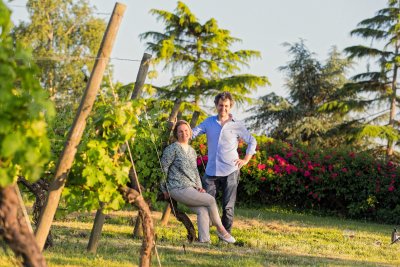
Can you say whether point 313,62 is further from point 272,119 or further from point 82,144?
point 82,144

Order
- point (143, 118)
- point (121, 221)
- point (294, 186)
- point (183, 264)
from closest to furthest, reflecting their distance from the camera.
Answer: point (183, 264), point (143, 118), point (121, 221), point (294, 186)

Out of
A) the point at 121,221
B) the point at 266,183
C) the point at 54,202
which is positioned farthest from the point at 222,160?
the point at 266,183

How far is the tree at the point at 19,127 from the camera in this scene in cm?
317

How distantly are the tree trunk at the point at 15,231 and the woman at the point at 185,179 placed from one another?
3710 millimetres

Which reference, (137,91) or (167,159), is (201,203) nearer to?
(167,159)

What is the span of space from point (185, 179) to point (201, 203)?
12.6 inches

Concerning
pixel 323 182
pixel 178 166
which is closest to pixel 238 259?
pixel 178 166

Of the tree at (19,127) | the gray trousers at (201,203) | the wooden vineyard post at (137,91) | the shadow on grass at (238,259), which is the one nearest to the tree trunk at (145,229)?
the shadow on grass at (238,259)

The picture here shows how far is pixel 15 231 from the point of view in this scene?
10.9 ft

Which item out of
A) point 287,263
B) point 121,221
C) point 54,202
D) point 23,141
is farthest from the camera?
point 121,221

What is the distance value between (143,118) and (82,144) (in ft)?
8.50

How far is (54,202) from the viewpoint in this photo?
4434 millimetres

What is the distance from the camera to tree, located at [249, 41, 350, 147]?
26875mm

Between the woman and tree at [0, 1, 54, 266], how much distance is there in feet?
12.1
